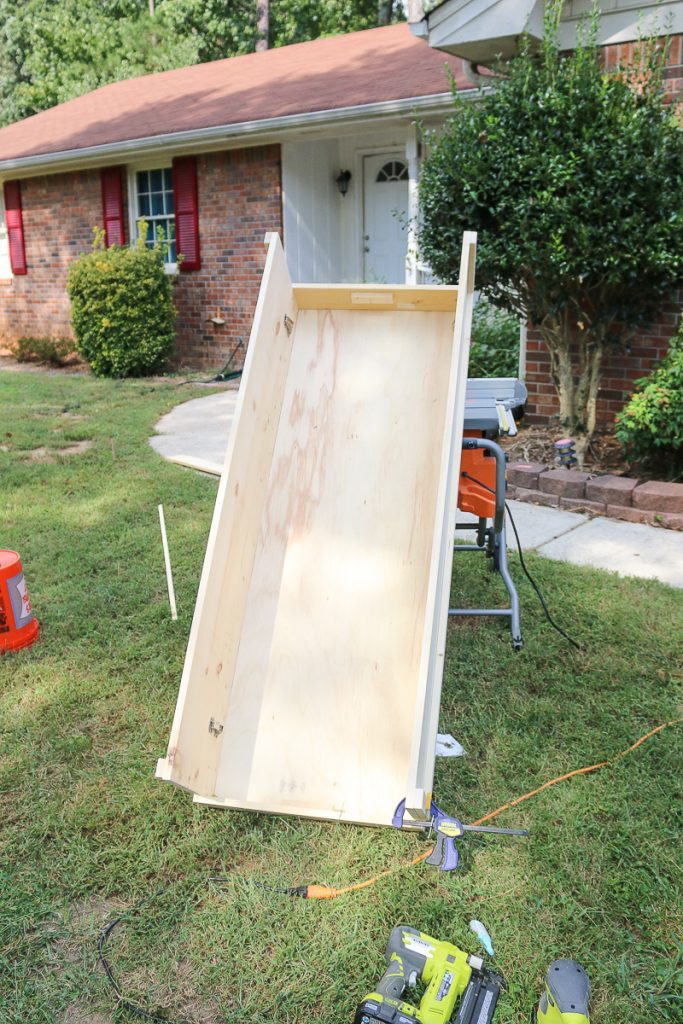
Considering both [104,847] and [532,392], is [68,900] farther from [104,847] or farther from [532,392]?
[532,392]

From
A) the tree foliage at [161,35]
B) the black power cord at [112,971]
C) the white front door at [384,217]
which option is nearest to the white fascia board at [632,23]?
the white front door at [384,217]

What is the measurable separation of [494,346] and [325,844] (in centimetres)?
654

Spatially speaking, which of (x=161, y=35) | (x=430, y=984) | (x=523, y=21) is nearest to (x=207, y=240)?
(x=523, y=21)

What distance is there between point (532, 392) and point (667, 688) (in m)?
4.13

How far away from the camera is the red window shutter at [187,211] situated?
11414 mm

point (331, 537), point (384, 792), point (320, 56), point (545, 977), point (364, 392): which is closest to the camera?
point (545, 977)

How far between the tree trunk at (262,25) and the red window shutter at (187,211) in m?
15.0

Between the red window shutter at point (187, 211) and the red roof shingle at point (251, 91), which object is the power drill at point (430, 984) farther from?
the red window shutter at point (187, 211)

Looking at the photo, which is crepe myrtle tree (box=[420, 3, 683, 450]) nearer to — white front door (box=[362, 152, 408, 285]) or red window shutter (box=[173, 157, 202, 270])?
white front door (box=[362, 152, 408, 285])

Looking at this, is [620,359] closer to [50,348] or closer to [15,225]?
[50,348]

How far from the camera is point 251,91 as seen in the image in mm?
11969

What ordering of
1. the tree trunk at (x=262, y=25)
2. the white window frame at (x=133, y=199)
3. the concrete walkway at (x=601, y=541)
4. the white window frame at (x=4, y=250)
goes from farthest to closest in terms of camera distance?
the tree trunk at (x=262, y=25), the white window frame at (x=4, y=250), the white window frame at (x=133, y=199), the concrete walkway at (x=601, y=541)

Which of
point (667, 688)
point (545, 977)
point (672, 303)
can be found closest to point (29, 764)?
point (545, 977)

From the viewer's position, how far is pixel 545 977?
204 centimetres
